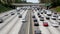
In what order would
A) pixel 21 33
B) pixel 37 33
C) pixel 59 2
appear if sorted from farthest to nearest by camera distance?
pixel 59 2, pixel 21 33, pixel 37 33

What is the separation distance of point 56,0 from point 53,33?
138813 millimetres

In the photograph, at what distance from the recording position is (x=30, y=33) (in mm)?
51656

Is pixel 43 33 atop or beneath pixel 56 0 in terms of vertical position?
atop

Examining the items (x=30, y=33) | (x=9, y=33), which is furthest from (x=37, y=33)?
(x=9, y=33)

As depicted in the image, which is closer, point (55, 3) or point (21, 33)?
point (21, 33)

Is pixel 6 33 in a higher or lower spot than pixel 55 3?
higher

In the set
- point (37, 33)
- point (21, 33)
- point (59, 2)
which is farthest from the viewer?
point (59, 2)

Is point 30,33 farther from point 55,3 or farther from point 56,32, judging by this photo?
point 55,3

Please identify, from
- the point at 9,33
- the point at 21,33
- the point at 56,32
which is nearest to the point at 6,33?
the point at 9,33

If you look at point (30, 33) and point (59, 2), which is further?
point (59, 2)

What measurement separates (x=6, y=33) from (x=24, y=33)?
14.7ft

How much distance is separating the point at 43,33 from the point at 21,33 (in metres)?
5.45

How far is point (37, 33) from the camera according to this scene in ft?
155

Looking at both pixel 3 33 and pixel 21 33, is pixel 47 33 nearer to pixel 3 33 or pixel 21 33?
pixel 21 33
